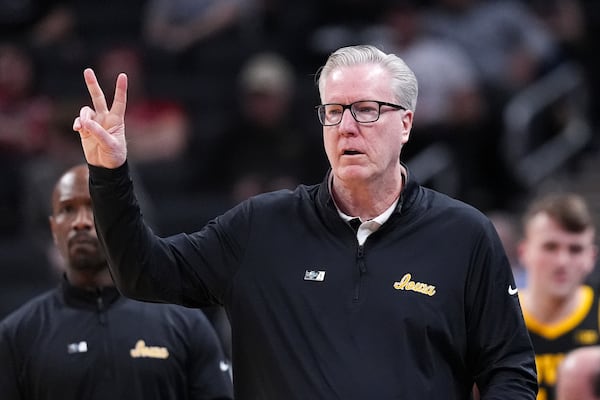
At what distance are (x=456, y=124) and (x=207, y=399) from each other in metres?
6.87

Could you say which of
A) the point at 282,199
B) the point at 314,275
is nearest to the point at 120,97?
the point at 282,199

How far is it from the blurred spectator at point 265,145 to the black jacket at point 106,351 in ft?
17.8

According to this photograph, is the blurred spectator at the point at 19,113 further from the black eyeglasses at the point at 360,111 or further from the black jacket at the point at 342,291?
the black eyeglasses at the point at 360,111

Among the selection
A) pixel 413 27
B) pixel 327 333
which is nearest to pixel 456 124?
pixel 413 27

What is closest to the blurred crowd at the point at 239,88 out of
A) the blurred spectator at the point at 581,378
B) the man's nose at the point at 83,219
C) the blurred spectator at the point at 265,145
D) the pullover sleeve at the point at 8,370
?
the blurred spectator at the point at 265,145

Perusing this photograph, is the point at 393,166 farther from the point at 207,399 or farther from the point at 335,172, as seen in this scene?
the point at 207,399

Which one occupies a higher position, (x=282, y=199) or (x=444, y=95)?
(x=282, y=199)

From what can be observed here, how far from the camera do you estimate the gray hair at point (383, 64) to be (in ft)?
15.7

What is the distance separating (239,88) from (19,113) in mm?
2169

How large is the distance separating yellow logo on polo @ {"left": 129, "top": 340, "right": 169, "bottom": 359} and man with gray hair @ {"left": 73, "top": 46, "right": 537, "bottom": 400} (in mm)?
716

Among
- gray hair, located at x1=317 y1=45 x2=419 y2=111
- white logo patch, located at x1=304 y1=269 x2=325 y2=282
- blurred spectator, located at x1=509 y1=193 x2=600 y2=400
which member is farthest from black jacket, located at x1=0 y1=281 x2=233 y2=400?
blurred spectator, located at x1=509 y1=193 x2=600 y2=400

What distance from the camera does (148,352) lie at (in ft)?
18.2

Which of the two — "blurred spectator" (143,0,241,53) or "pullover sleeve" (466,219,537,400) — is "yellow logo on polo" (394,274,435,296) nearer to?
"pullover sleeve" (466,219,537,400)

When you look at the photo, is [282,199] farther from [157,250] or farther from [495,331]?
[495,331]
